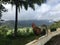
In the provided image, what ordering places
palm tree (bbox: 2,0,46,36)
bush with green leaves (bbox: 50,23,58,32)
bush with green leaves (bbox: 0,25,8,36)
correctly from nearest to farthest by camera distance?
palm tree (bbox: 2,0,46,36), bush with green leaves (bbox: 0,25,8,36), bush with green leaves (bbox: 50,23,58,32)

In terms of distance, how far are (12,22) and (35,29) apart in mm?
7449

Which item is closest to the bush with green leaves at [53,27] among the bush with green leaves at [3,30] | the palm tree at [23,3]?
the palm tree at [23,3]

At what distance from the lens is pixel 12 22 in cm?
1989

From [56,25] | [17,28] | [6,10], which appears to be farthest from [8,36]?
[56,25]

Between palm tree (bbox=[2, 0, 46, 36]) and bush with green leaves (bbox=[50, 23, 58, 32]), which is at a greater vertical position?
palm tree (bbox=[2, 0, 46, 36])

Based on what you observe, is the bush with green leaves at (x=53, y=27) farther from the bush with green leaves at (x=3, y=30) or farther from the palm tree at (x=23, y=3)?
the bush with green leaves at (x=3, y=30)

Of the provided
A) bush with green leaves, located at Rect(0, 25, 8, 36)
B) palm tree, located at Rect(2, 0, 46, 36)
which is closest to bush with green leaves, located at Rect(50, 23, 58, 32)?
palm tree, located at Rect(2, 0, 46, 36)

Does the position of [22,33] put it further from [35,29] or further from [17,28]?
[35,29]

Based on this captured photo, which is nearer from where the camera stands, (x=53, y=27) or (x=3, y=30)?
(x=3, y=30)

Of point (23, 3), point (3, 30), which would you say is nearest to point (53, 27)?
point (23, 3)

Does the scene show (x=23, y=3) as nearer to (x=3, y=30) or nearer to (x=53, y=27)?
(x=3, y=30)

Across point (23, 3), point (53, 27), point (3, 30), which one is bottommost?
point (53, 27)

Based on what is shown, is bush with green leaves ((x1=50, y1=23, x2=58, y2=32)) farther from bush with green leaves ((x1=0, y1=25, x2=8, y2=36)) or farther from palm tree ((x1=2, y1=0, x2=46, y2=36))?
bush with green leaves ((x1=0, y1=25, x2=8, y2=36))

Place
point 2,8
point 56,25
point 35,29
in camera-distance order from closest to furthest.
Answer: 1. point 35,29
2. point 2,8
3. point 56,25
